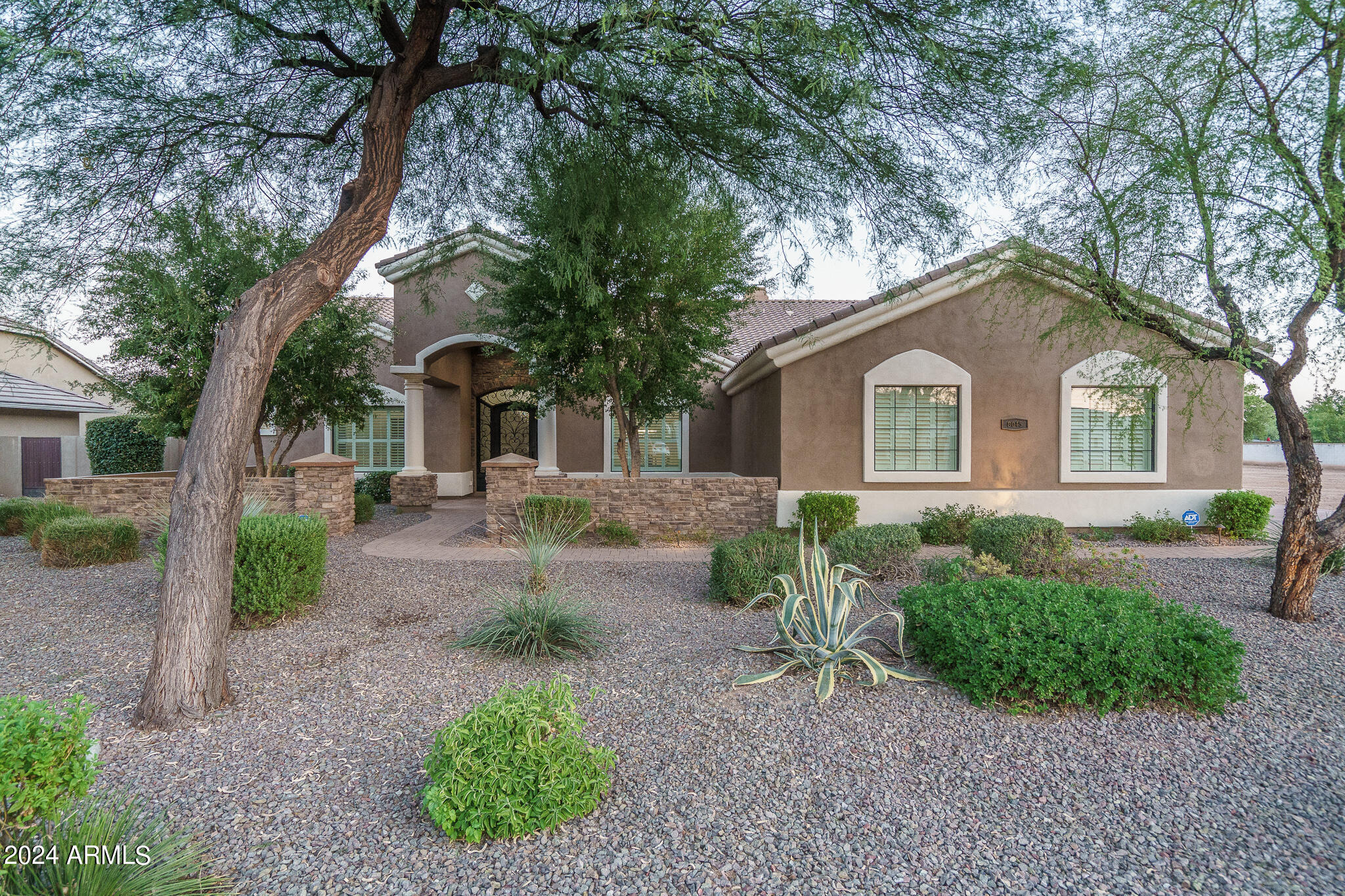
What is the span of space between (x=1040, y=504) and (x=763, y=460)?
454 centimetres

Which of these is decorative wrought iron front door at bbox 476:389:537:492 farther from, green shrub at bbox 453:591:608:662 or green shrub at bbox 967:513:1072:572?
green shrub at bbox 967:513:1072:572

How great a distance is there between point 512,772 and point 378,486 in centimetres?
1369

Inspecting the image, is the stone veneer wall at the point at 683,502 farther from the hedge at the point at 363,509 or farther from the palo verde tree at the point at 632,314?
the hedge at the point at 363,509

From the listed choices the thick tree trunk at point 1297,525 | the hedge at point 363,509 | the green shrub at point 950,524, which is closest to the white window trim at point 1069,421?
the green shrub at point 950,524

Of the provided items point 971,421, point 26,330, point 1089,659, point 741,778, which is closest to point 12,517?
point 26,330

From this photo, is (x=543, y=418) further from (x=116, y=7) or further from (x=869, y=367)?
(x=116, y=7)

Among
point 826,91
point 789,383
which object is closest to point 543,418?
point 789,383

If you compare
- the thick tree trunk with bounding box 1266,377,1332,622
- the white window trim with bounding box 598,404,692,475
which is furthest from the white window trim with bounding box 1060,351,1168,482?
the white window trim with bounding box 598,404,692,475

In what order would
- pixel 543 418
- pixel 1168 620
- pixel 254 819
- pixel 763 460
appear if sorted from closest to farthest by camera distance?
pixel 254 819 < pixel 1168 620 < pixel 763 460 < pixel 543 418

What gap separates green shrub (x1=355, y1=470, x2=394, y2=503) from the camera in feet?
47.9

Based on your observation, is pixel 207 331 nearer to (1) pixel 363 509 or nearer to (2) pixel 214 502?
(1) pixel 363 509

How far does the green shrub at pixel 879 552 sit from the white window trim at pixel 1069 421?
4982 mm

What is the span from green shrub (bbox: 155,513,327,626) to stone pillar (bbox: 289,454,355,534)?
178 inches

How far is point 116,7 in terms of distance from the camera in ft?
14.6
